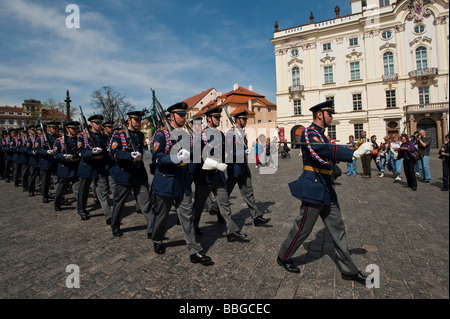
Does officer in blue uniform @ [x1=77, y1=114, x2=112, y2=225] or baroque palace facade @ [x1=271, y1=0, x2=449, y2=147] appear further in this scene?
baroque palace facade @ [x1=271, y1=0, x2=449, y2=147]

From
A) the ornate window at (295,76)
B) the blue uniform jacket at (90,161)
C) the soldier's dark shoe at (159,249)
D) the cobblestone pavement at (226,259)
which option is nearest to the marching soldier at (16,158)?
the cobblestone pavement at (226,259)

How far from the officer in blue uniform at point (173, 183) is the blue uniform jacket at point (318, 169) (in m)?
1.56

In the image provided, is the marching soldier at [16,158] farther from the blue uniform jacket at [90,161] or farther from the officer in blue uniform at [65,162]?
the blue uniform jacket at [90,161]

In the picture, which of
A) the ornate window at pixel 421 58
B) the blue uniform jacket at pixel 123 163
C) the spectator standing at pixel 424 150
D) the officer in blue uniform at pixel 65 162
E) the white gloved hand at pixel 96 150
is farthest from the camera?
the ornate window at pixel 421 58

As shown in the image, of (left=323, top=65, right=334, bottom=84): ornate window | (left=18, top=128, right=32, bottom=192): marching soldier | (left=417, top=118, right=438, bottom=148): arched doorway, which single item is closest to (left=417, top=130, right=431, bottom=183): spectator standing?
(left=18, top=128, right=32, bottom=192): marching soldier

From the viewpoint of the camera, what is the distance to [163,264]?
3650 mm

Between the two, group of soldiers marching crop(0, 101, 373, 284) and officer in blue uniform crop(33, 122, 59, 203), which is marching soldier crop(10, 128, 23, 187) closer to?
officer in blue uniform crop(33, 122, 59, 203)

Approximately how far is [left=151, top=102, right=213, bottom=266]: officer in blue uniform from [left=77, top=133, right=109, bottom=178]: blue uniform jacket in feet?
9.19

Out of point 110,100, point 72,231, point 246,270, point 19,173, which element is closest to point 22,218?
point 72,231

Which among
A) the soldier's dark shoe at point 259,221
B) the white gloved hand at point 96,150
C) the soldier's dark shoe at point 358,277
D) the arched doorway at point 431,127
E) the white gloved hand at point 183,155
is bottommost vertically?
the soldier's dark shoe at point 358,277

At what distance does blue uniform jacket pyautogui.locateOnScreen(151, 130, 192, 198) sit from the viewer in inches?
147

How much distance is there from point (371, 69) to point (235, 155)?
36.1 meters

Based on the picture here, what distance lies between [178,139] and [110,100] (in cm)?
3809

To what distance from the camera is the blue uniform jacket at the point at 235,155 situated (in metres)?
5.15
